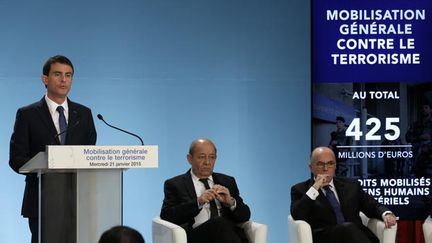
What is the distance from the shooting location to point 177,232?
15.8 ft

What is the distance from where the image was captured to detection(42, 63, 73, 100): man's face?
4520 millimetres

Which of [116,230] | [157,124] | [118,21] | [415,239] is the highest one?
[118,21]

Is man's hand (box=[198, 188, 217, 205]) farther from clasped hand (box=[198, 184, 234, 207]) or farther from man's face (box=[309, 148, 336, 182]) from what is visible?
man's face (box=[309, 148, 336, 182])

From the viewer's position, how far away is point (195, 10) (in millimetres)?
7102

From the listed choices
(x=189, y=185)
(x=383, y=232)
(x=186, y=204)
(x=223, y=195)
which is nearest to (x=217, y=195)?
(x=223, y=195)

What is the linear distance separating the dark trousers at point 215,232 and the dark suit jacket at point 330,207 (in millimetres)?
494

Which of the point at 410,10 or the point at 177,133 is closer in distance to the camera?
the point at 410,10

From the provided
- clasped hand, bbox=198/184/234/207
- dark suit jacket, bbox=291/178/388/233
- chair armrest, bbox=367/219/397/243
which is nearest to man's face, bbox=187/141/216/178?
clasped hand, bbox=198/184/234/207

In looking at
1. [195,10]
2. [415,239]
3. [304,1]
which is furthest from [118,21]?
[415,239]

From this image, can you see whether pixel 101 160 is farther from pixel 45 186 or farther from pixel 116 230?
pixel 116 230

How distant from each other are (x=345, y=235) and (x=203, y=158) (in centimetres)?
101

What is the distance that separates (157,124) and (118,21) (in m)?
0.93

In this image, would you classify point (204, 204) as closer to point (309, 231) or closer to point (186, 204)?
point (186, 204)

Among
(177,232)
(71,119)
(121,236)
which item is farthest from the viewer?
(177,232)
